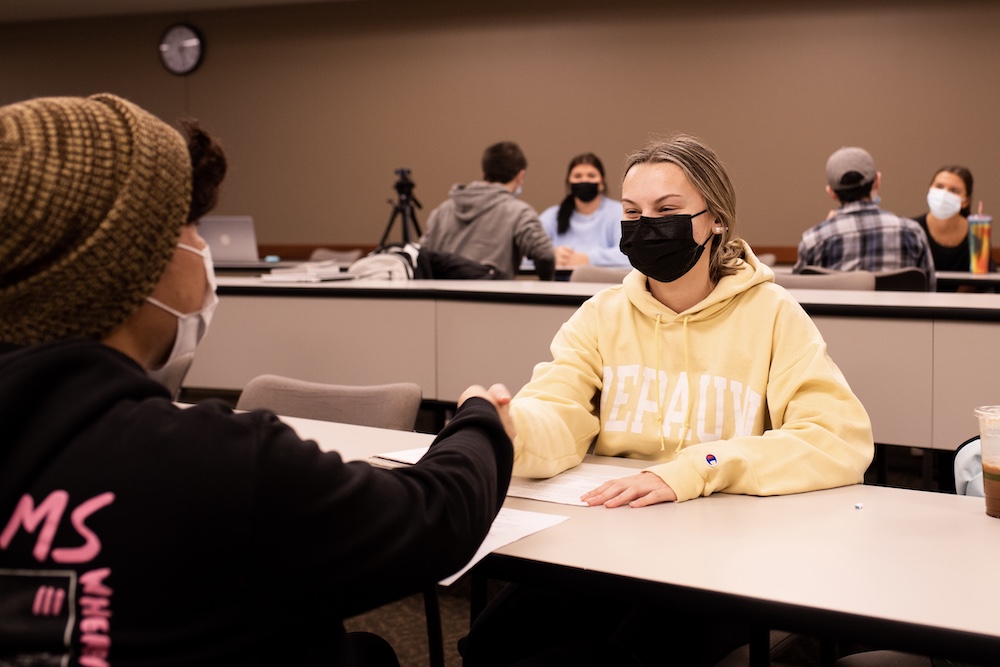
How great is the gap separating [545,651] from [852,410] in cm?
69

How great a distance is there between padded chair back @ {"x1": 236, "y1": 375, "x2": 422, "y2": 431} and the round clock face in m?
7.30

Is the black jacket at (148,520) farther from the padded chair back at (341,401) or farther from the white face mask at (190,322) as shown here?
the padded chair back at (341,401)

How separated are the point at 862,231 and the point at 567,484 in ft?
10.7

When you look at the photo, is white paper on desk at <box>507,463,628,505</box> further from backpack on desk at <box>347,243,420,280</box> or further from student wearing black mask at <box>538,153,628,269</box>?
student wearing black mask at <box>538,153,628,269</box>

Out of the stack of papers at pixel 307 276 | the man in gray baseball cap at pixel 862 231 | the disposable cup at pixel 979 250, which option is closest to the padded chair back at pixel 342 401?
the stack of papers at pixel 307 276

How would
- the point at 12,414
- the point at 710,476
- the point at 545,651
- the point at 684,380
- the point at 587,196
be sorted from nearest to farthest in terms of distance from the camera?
1. the point at 12,414
2. the point at 545,651
3. the point at 710,476
4. the point at 684,380
5. the point at 587,196

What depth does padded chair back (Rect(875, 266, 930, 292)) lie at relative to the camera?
146 inches

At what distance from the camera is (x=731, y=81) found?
25.2ft

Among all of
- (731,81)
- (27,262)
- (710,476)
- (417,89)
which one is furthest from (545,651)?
(417,89)

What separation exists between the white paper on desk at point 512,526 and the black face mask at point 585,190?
4700 mm

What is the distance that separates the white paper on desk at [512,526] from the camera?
1326 mm

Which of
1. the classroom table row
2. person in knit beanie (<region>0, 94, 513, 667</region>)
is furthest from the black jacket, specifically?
the classroom table row

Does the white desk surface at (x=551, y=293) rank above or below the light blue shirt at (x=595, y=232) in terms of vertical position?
below

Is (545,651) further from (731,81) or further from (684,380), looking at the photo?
(731,81)
